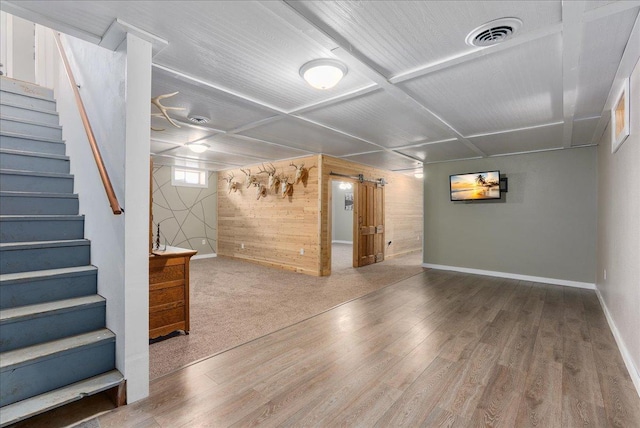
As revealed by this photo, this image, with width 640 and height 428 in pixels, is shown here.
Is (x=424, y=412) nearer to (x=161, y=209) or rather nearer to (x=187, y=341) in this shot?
(x=187, y=341)

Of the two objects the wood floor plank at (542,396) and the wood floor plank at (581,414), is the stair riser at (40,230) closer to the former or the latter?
the wood floor plank at (542,396)

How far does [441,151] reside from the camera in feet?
18.6

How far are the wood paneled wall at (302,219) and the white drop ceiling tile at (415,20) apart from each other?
3.89 meters

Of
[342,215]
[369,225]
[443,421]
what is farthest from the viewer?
[342,215]

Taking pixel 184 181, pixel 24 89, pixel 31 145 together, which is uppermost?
pixel 24 89

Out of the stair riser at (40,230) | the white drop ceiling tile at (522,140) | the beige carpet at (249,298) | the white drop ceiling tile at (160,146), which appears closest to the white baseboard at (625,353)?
the white drop ceiling tile at (522,140)

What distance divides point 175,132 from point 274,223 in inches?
122

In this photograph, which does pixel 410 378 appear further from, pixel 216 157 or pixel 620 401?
pixel 216 157

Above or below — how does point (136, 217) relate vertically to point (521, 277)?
above

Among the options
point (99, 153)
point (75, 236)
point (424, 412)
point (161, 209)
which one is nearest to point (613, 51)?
point (424, 412)

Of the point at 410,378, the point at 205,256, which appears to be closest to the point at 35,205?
→ the point at 410,378

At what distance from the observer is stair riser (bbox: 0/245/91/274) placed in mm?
2162

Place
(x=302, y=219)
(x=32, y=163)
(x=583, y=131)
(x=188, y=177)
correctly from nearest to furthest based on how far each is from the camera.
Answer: (x=32, y=163) → (x=583, y=131) → (x=302, y=219) → (x=188, y=177)

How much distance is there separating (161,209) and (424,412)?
7.27 metres
